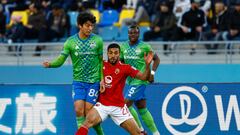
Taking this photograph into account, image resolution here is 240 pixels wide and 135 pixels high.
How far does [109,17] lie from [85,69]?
9320 mm

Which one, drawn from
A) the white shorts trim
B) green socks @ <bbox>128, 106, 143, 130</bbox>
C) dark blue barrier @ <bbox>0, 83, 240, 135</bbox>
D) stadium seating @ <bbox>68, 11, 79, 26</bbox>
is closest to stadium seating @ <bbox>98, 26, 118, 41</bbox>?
stadium seating @ <bbox>68, 11, 79, 26</bbox>

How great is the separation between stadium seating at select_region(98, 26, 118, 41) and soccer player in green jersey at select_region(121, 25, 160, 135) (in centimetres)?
685

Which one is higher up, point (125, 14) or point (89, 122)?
point (125, 14)

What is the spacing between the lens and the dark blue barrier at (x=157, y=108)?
575 inches

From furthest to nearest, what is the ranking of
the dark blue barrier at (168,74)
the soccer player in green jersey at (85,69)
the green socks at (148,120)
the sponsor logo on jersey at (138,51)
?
the dark blue barrier at (168,74)
the sponsor logo on jersey at (138,51)
the green socks at (148,120)
the soccer player in green jersey at (85,69)

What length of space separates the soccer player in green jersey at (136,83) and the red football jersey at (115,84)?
5.12 feet

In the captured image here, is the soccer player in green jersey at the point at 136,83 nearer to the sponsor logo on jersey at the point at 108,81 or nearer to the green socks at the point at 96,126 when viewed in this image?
the green socks at the point at 96,126

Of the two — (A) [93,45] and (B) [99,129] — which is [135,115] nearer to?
(B) [99,129]

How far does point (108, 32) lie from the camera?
22.2m

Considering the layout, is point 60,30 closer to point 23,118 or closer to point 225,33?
point 225,33

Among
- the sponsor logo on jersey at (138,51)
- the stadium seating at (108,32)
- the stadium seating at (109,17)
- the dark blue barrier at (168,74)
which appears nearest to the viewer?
the sponsor logo on jersey at (138,51)

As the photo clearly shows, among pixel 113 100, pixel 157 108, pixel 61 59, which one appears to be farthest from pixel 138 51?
pixel 113 100

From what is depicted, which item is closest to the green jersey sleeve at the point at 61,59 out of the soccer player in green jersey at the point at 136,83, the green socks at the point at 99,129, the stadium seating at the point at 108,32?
the green socks at the point at 99,129

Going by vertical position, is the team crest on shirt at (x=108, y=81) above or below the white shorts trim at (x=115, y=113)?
above
